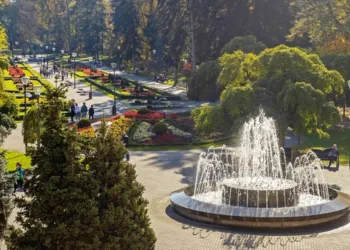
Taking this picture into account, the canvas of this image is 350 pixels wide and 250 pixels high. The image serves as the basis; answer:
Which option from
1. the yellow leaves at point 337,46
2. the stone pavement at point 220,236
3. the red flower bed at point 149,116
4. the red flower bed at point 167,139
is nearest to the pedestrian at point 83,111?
the red flower bed at point 149,116

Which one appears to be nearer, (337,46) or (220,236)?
(220,236)

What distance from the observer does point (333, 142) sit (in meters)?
34.1

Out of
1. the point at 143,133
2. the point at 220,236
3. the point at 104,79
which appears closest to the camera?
the point at 220,236

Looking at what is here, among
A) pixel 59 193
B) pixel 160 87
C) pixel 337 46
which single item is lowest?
pixel 160 87

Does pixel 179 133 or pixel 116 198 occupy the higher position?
pixel 116 198

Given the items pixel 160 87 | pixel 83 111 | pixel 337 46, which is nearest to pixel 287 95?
pixel 83 111

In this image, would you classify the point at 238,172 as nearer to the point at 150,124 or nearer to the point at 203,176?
the point at 203,176

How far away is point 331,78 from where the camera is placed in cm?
2877

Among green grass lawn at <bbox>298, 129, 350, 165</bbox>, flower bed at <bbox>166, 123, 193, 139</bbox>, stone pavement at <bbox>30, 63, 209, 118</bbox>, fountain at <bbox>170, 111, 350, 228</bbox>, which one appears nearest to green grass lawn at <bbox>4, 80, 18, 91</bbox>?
stone pavement at <bbox>30, 63, 209, 118</bbox>

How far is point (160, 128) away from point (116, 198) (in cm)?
2202

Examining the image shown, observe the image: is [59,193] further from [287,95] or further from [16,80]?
[16,80]

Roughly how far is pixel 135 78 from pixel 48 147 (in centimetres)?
6263

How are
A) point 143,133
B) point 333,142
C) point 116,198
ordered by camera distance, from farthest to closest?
point 143,133 → point 333,142 → point 116,198

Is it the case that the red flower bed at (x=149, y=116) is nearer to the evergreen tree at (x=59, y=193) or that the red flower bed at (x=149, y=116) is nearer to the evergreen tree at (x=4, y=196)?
the evergreen tree at (x=4, y=196)
